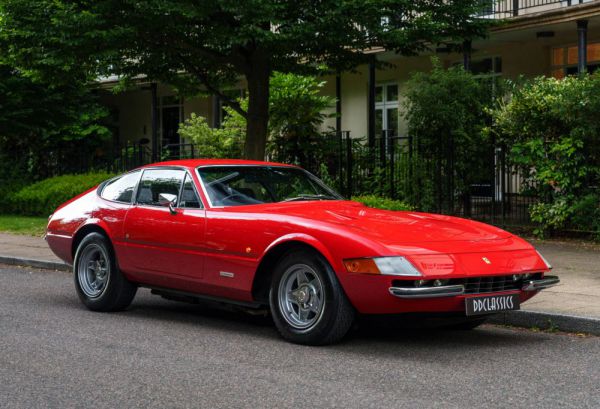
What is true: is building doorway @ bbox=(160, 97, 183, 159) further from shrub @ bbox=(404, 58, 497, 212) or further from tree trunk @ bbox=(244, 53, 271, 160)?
tree trunk @ bbox=(244, 53, 271, 160)

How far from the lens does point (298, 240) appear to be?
720cm

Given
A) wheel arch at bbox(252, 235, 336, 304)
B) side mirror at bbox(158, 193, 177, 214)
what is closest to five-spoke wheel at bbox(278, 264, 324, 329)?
wheel arch at bbox(252, 235, 336, 304)

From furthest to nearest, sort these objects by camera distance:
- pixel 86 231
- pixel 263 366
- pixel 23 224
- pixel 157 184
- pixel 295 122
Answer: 1. pixel 295 122
2. pixel 23 224
3. pixel 86 231
4. pixel 157 184
5. pixel 263 366

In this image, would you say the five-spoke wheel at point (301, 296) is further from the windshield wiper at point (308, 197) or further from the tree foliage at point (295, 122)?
the tree foliage at point (295, 122)

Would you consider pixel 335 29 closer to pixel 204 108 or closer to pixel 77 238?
pixel 77 238

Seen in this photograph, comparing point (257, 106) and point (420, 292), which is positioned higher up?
point (257, 106)

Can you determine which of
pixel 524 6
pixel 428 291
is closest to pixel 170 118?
pixel 524 6

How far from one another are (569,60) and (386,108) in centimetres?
623

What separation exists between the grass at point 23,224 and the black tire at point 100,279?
9176mm

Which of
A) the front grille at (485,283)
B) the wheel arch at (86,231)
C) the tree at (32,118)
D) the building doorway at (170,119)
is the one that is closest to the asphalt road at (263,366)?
the front grille at (485,283)

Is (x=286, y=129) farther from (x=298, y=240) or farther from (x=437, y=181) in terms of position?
(x=298, y=240)

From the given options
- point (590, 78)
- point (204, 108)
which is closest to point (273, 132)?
point (590, 78)

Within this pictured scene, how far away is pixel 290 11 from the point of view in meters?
14.6

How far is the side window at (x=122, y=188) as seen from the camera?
9133mm
